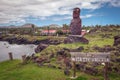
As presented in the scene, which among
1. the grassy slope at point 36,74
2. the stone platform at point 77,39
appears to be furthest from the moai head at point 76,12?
the grassy slope at point 36,74

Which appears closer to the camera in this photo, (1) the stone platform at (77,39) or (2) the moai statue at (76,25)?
(1) the stone platform at (77,39)

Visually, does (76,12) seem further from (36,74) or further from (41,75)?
(41,75)

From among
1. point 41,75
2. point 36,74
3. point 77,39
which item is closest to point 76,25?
point 77,39

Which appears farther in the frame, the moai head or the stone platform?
the moai head

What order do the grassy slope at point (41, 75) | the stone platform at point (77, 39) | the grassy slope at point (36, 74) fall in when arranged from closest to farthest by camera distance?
the grassy slope at point (41, 75) → the grassy slope at point (36, 74) → the stone platform at point (77, 39)

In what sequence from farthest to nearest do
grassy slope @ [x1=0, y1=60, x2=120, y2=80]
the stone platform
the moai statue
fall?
1. the moai statue
2. the stone platform
3. grassy slope @ [x1=0, y1=60, x2=120, y2=80]

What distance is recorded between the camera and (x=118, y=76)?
102 feet

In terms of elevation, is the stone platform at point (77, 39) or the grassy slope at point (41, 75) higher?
the stone platform at point (77, 39)

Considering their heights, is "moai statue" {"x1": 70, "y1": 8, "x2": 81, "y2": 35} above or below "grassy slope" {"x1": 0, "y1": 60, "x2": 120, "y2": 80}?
above

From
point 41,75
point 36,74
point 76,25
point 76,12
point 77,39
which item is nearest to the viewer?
point 41,75

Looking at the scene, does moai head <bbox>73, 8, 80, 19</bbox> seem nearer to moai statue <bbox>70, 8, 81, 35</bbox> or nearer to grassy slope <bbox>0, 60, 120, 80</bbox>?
moai statue <bbox>70, 8, 81, 35</bbox>

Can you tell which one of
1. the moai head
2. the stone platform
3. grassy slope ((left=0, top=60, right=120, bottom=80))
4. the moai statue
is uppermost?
the moai head

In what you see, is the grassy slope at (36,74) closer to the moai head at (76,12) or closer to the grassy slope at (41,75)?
the grassy slope at (41,75)

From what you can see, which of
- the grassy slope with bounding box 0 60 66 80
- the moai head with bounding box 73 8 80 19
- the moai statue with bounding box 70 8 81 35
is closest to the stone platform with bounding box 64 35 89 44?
the moai statue with bounding box 70 8 81 35
